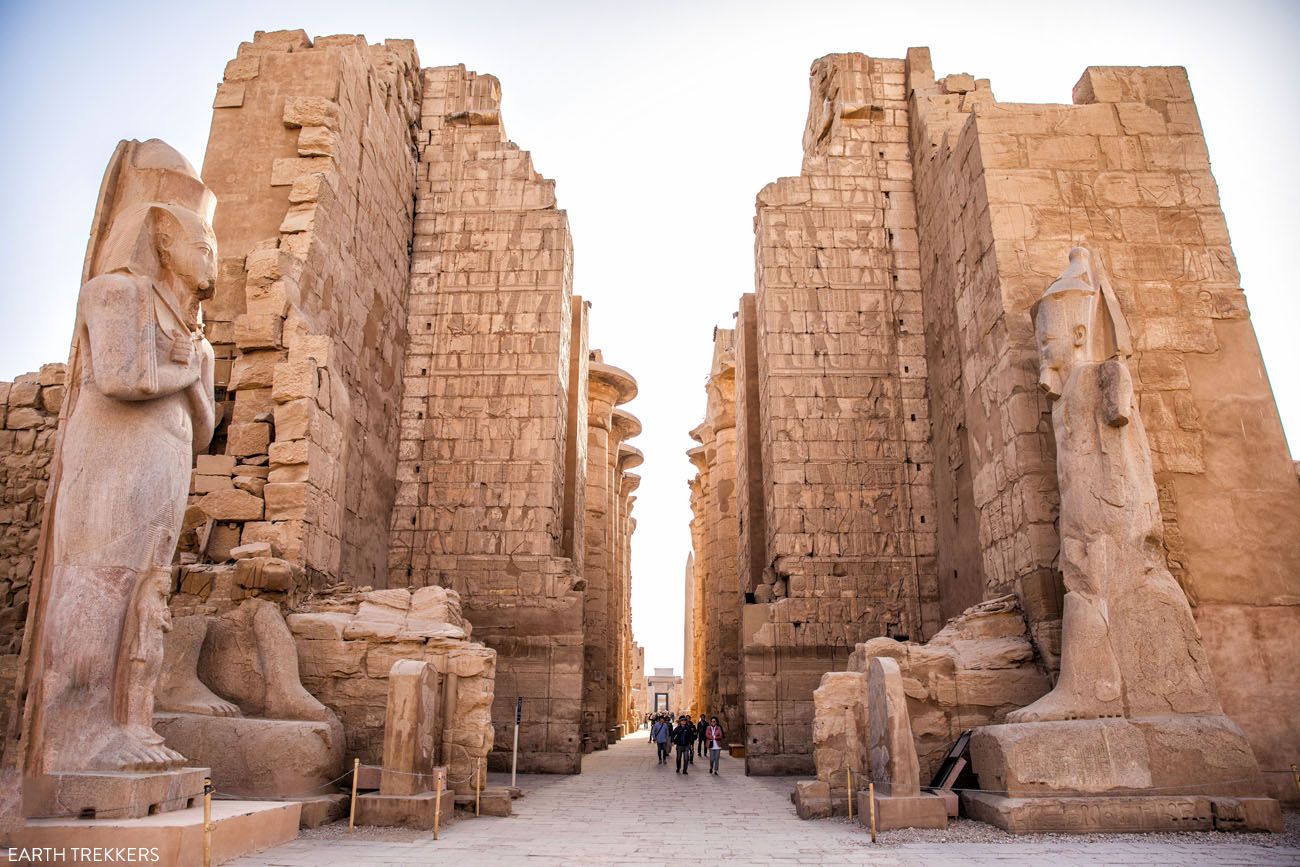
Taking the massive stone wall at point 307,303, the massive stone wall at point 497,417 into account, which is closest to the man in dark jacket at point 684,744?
the massive stone wall at point 497,417

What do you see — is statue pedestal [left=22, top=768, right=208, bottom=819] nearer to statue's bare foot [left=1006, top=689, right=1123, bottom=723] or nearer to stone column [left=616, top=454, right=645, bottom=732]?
statue's bare foot [left=1006, top=689, right=1123, bottom=723]

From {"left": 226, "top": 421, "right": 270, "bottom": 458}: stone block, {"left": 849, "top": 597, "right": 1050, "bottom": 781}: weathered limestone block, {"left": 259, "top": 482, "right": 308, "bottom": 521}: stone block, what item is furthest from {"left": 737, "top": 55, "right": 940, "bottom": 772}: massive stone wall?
{"left": 226, "top": 421, "right": 270, "bottom": 458}: stone block

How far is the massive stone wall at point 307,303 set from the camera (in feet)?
28.8

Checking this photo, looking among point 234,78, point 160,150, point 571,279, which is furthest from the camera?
point 571,279

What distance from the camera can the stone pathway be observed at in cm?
515

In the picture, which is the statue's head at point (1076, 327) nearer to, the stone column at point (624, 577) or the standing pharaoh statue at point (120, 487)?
the standing pharaoh statue at point (120, 487)

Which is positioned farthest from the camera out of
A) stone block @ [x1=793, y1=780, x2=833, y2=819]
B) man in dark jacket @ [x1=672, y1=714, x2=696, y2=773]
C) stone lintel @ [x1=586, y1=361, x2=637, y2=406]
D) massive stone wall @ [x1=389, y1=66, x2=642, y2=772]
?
stone lintel @ [x1=586, y1=361, x2=637, y2=406]

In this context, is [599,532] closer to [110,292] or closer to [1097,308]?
[1097,308]

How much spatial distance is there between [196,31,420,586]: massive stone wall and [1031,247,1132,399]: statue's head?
7.08 m

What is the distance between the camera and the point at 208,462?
8.88m

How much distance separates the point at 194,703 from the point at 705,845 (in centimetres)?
382

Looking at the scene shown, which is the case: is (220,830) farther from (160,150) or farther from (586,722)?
(586,722)

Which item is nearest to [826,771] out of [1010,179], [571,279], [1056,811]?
[1056,811]

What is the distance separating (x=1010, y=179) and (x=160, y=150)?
26.7ft
